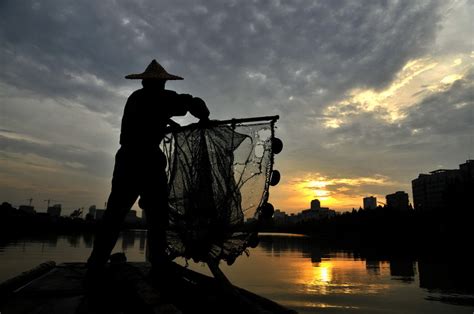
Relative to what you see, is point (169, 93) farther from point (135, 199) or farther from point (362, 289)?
point (362, 289)

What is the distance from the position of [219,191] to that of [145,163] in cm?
107

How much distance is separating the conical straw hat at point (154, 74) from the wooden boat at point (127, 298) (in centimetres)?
264

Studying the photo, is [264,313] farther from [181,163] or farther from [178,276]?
[181,163]

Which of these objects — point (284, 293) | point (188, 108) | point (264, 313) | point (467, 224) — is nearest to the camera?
point (264, 313)

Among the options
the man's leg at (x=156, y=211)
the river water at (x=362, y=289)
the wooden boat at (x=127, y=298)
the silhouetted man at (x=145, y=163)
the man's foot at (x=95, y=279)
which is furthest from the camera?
the river water at (x=362, y=289)

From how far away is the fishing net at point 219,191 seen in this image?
14.9ft

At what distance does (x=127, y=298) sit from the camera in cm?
369

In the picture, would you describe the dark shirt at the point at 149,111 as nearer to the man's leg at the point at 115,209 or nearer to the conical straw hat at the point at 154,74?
the conical straw hat at the point at 154,74

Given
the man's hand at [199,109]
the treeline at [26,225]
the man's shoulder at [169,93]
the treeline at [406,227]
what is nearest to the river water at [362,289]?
the man's hand at [199,109]

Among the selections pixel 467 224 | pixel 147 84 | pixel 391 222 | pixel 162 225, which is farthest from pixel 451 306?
pixel 391 222

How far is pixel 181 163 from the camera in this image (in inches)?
200

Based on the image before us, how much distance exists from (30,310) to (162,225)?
1769mm

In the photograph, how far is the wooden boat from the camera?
322 cm

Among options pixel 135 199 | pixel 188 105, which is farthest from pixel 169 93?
pixel 135 199
